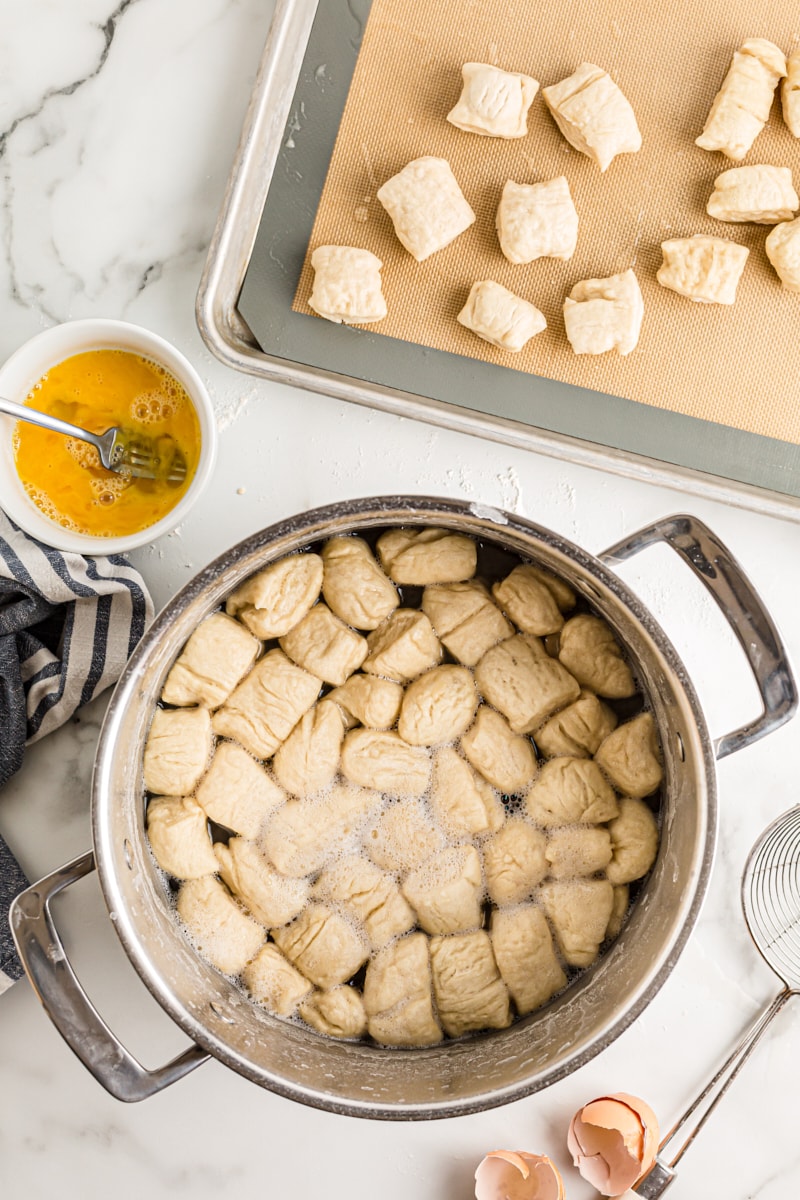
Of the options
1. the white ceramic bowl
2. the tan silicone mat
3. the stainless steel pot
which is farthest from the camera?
the tan silicone mat

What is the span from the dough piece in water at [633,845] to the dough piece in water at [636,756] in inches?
1.2

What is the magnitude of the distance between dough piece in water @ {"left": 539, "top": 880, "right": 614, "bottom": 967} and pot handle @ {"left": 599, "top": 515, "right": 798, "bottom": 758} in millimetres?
255

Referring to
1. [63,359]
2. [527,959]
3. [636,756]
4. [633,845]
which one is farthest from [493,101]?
[527,959]

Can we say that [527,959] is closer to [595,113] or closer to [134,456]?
[134,456]

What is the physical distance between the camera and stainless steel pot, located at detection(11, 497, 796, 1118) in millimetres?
980

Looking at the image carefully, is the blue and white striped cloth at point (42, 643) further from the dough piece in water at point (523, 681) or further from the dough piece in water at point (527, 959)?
the dough piece in water at point (527, 959)

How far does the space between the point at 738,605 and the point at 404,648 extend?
1.33ft

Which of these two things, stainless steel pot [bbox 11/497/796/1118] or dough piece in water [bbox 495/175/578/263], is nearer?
stainless steel pot [bbox 11/497/796/1118]

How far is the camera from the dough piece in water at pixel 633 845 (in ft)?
3.84

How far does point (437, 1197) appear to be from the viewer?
131 centimetres

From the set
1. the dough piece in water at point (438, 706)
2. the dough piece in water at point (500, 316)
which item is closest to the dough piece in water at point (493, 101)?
the dough piece in water at point (500, 316)

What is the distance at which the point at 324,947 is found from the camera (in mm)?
1192

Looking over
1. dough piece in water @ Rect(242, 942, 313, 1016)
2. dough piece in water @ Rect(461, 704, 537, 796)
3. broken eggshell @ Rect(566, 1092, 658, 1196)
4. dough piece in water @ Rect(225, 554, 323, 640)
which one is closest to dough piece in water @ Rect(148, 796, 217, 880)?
dough piece in water @ Rect(242, 942, 313, 1016)

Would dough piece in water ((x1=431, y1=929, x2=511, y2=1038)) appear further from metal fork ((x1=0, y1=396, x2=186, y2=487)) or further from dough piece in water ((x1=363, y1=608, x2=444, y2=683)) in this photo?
metal fork ((x1=0, y1=396, x2=186, y2=487))
